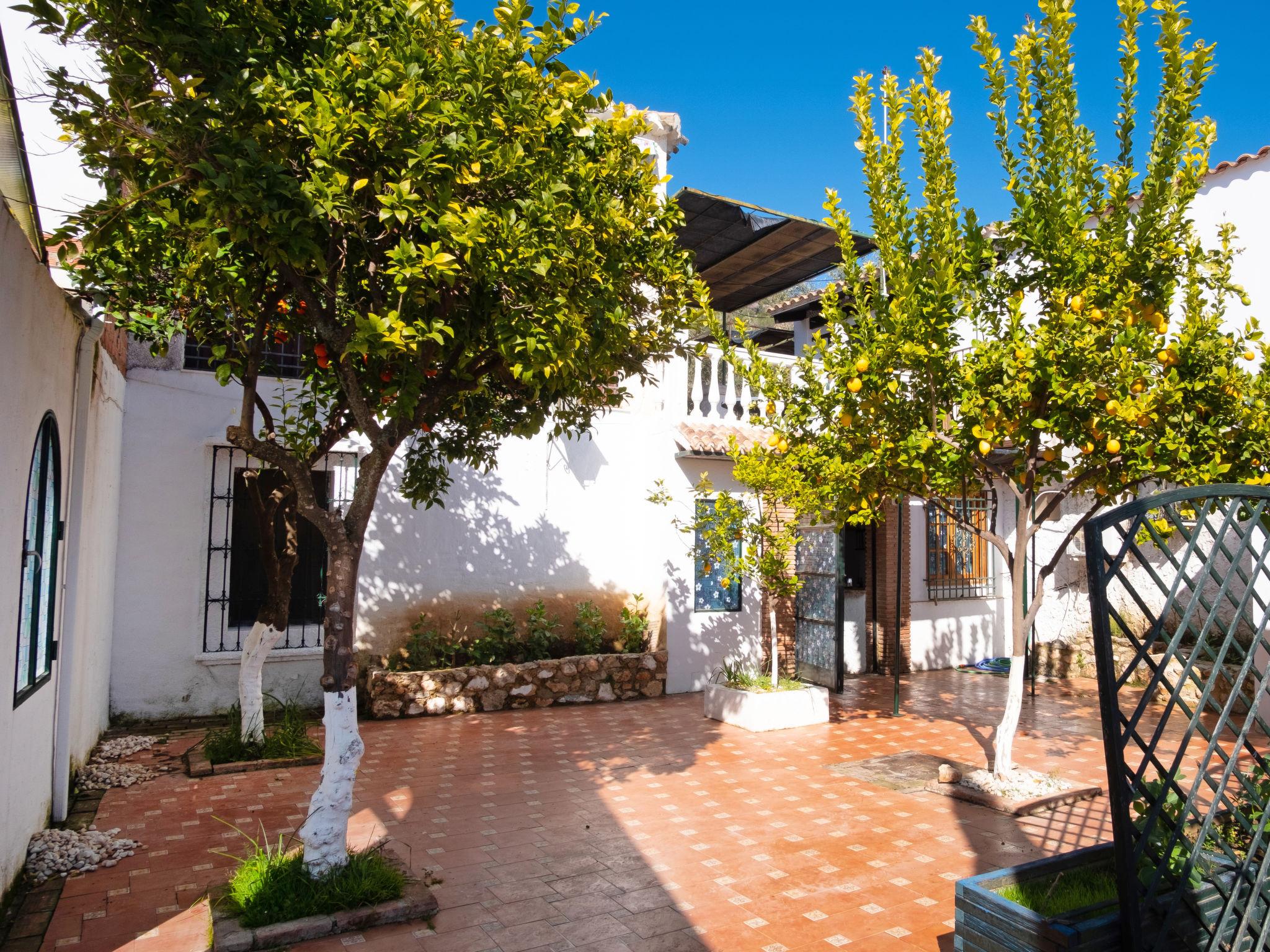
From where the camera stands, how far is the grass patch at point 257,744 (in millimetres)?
7422

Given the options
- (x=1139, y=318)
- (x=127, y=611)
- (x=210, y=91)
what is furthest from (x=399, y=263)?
(x=127, y=611)

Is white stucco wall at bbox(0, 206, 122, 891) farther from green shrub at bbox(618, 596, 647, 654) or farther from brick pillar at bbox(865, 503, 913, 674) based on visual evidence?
brick pillar at bbox(865, 503, 913, 674)

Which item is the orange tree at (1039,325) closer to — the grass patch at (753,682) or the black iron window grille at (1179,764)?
the black iron window grille at (1179,764)

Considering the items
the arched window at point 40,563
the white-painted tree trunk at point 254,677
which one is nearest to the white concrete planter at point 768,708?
the white-painted tree trunk at point 254,677

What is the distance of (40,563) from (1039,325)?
6.95 metres

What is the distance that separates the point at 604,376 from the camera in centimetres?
586

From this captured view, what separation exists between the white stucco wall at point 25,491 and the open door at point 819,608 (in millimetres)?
7316

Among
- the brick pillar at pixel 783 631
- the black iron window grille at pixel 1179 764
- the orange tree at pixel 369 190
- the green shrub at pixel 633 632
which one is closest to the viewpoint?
the black iron window grille at pixel 1179 764

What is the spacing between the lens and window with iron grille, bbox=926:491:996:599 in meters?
13.3

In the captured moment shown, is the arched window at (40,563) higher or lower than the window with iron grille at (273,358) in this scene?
lower

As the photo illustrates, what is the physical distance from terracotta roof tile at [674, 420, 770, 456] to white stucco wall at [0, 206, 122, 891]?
618 centimetres

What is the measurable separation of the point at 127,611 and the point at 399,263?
20.9 feet

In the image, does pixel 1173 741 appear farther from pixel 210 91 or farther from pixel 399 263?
pixel 210 91

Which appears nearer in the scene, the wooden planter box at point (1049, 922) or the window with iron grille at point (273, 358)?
the wooden planter box at point (1049, 922)
